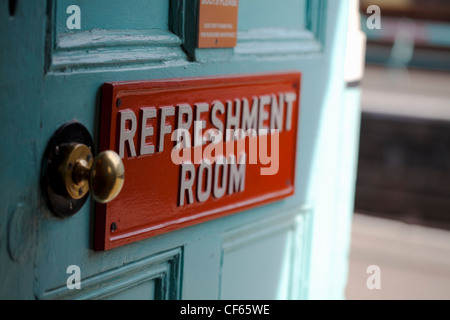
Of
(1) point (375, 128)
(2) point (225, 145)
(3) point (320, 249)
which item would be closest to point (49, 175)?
(2) point (225, 145)

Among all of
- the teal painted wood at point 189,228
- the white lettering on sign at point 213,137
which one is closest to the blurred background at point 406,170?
the teal painted wood at point 189,228

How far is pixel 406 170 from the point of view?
7125mm

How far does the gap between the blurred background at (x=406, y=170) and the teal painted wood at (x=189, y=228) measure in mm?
272

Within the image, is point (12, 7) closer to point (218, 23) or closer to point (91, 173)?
point (91, 173)

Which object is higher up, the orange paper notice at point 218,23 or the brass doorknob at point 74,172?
the orange paper notice at point 218,23

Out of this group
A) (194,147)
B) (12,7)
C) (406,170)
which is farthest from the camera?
(406,170)

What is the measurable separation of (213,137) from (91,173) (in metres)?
0.41

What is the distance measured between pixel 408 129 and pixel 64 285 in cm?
716

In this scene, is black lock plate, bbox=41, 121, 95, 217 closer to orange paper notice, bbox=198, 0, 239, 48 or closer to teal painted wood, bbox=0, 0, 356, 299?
teal painted wood, bbox=0, 0, 356, 299

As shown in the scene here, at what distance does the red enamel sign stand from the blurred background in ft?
1.31

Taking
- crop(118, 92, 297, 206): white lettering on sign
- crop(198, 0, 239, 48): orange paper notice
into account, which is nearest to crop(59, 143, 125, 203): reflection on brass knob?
crop(118, 92, 297, 206): white lettering on sign

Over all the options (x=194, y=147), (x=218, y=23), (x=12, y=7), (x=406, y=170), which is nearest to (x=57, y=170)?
(x=12, y=7)

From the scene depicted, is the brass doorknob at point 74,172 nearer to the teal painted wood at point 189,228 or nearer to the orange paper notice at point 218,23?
the teal painted wood at point 189,228

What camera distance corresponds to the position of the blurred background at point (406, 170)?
15.6 feet
